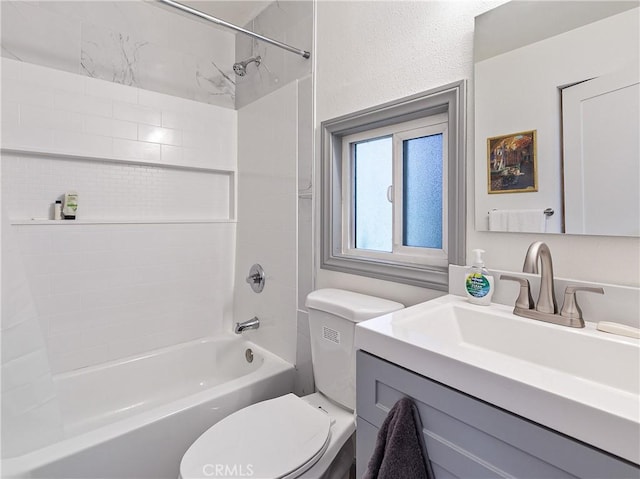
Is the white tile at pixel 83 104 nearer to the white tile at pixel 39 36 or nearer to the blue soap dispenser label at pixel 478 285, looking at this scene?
the white tile at pixel 39 36

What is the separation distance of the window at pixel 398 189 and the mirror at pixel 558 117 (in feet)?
0.36

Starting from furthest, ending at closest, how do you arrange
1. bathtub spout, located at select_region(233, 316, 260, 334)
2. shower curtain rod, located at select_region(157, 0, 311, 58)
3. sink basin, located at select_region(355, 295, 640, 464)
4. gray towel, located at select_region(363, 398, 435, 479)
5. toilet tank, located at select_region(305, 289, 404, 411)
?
bathtub spout, located at select_region(233, 316, 260, 334) < shower curtain rod, located at select_region(157, 0, 311, 58) < toilet tank, located at select_region(305, 289, 404, 411) < gray towel, located at select_region(363, 398, 435, 479) < sink basin, located at select_region(355, 295, 640, 464)

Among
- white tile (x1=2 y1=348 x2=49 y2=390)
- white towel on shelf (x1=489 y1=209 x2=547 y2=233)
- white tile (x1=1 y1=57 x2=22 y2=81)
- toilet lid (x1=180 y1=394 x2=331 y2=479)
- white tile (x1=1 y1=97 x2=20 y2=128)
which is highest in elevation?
white tile (x1=1 y1=57 x2=22 y2=81)

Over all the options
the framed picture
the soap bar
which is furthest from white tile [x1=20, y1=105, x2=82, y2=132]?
the soap bar

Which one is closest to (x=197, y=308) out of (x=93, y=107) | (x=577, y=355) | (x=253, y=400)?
(x=253, y=400)

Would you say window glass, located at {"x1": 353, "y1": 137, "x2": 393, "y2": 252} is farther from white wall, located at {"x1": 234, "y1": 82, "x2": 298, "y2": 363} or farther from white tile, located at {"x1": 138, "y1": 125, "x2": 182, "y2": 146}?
white tile, located at {"x1": 138, "y1": 125, "x2": 182, "y2": 146}

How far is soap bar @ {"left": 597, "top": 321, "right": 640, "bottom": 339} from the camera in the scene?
75cm

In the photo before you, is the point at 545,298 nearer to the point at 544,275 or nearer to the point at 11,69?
the point at 544,275

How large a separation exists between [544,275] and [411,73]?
2.80ft

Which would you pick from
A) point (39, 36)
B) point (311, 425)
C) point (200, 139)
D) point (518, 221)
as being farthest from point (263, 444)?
point (39, 36)

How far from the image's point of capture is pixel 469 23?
1.10m

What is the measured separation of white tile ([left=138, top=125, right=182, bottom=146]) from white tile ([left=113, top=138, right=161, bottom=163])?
0.03 metres

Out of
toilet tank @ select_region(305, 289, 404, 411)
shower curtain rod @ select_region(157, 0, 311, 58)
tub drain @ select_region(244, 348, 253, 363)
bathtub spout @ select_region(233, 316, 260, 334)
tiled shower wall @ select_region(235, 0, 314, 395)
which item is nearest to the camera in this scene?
toilet tank @ select_region(305, 289, 404, 411)

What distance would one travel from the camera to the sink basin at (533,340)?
0.72 m
